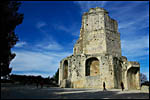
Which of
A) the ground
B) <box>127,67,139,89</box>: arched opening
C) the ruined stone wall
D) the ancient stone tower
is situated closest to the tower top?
the ancient stone tower

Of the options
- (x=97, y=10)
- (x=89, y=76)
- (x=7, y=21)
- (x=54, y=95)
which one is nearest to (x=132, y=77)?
(x=89, y=76)

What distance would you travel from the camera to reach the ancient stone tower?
1738 centimetres

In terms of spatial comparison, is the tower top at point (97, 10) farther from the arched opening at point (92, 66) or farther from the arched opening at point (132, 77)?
the arched opening at point (132, 77)

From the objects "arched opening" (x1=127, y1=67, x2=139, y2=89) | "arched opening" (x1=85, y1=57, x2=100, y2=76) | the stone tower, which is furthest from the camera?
the stone tower

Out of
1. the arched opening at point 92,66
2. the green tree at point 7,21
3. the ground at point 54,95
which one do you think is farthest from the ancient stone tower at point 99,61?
the green tree at point 7,21

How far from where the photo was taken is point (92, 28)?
20578mm

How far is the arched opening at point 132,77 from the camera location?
59.7 feet

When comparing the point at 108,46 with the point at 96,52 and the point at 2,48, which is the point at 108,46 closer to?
the point at 96,52

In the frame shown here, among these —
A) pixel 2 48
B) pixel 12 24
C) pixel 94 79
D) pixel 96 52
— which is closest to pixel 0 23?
pixel 12 24

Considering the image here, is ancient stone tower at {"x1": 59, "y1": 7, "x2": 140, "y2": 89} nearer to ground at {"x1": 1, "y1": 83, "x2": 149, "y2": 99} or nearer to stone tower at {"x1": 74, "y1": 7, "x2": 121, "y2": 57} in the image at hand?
stone tower at {"x1": 74, "y1": 7, "x2": 121, "y2": 57}

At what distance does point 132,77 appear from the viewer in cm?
1873

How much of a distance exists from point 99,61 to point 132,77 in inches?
200

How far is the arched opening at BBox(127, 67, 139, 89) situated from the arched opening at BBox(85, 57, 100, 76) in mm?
4112

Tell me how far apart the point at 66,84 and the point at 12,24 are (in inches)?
481
